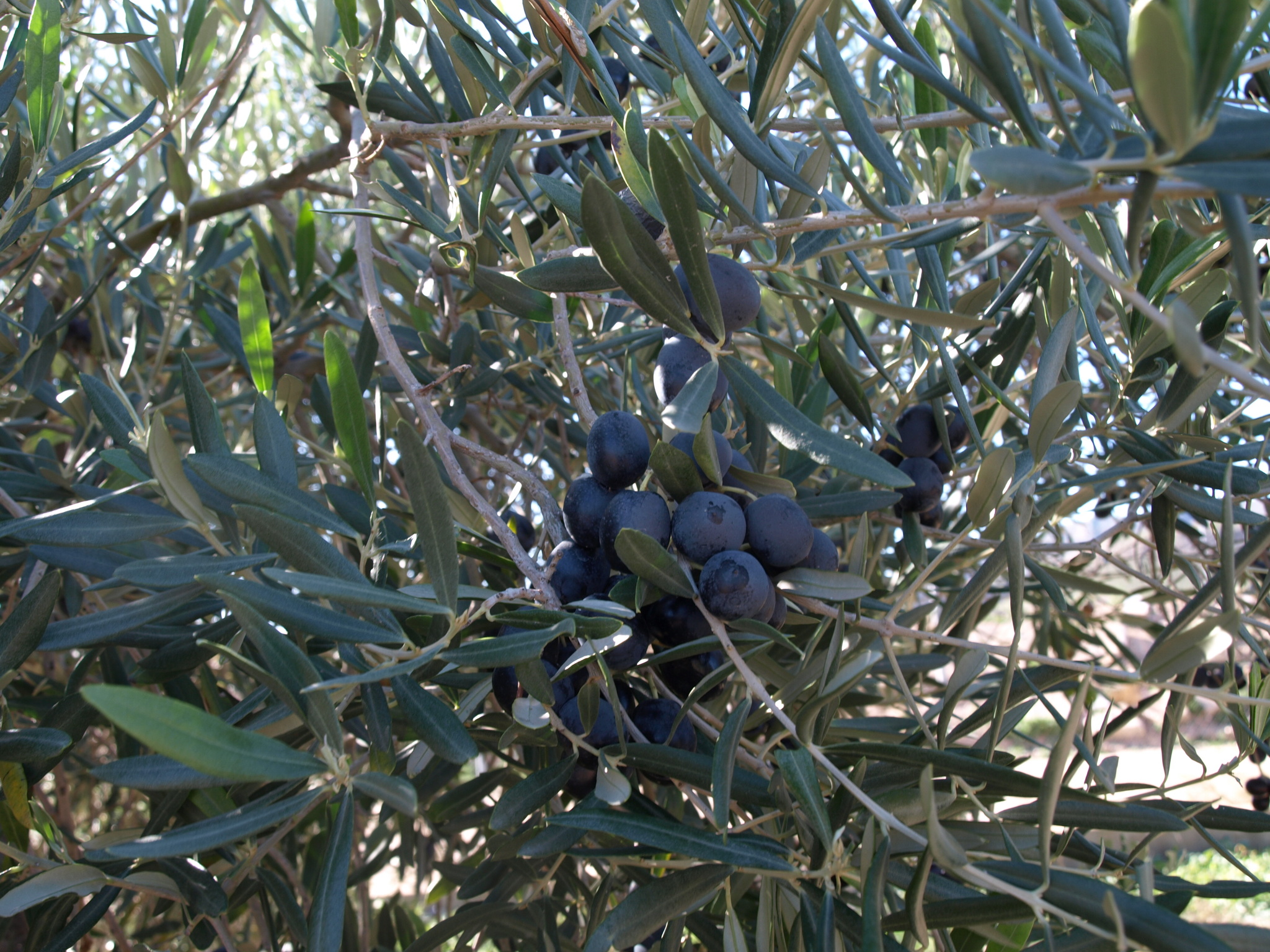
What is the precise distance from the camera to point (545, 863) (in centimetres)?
153

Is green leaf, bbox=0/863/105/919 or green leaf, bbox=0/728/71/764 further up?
green leaf, bbox=0/728/71/764

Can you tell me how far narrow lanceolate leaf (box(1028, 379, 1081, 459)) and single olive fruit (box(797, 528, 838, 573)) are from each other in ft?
0.79

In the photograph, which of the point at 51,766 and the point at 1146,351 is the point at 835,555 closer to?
the point at 1146,351

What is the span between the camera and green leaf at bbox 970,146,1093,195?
21.3 inches

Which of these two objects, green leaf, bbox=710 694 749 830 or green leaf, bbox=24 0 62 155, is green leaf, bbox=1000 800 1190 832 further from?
green leaf, bbox=24 0 62 155

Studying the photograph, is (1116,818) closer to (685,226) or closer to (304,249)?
(685,226)

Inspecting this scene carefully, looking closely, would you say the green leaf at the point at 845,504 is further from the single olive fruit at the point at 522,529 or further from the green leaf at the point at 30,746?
the green leaf at the point at 30,746

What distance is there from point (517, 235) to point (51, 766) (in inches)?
34.2

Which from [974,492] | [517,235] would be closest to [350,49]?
[517,235]

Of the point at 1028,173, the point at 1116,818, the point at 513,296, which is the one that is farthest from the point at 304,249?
the point at 1116,818

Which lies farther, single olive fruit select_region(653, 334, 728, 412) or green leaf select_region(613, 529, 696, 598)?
single olive fruit select_region(653, 334, 728, 412)

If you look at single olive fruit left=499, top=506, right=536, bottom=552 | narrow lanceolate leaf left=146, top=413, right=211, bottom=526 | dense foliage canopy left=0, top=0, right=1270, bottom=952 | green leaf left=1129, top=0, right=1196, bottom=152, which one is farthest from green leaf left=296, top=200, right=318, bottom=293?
green leaf left=1129, top=0, right=1196, bottom=152

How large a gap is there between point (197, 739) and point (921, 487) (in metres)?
1.01

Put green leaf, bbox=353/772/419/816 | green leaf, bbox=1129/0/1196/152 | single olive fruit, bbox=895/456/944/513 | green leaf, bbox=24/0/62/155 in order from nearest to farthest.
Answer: green leaf, bbox=1129/0/1196/152 < green leaf, bbox=353/772/419/816 < green leaf, bbox=24/0/62/155 < single olive fruit, bbox=895/456/944/513
